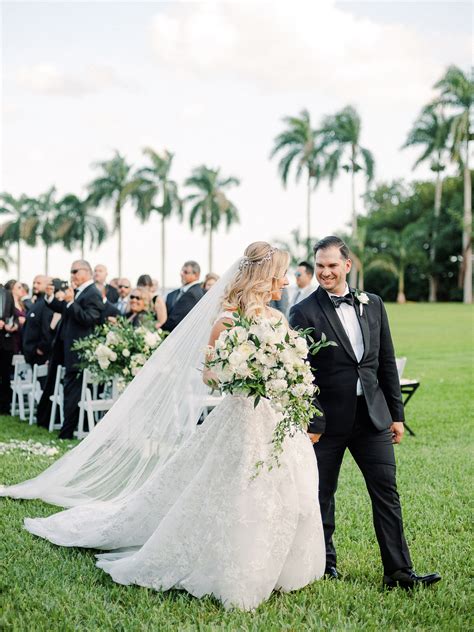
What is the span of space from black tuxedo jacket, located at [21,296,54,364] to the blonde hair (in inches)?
318

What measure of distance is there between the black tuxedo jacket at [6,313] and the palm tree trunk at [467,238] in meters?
48.6

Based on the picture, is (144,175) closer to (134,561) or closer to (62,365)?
(62,365)

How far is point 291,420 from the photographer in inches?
179

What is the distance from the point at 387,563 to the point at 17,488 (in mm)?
3567

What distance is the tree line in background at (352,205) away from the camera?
52156 mm

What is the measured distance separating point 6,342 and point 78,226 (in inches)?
1930

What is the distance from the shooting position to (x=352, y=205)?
5491cm

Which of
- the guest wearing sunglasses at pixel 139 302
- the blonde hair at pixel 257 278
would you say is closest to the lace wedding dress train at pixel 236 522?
the blonde hair at pixel 257 278

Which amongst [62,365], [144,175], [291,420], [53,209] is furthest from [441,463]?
[53,209]

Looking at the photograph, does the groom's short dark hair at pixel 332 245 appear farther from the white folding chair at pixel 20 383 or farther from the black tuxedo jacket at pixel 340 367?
the white folding chair at pixel 20 383

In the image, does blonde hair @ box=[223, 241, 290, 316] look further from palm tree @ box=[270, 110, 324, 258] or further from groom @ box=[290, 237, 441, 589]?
palm tree @ box=[270, 110, 324, 258]

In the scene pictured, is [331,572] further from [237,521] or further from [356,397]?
[356,397]

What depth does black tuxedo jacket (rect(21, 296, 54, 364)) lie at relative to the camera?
A: 12.4 metres

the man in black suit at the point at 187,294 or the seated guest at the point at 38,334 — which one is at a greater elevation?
the man in black suit at the point at 187,294
